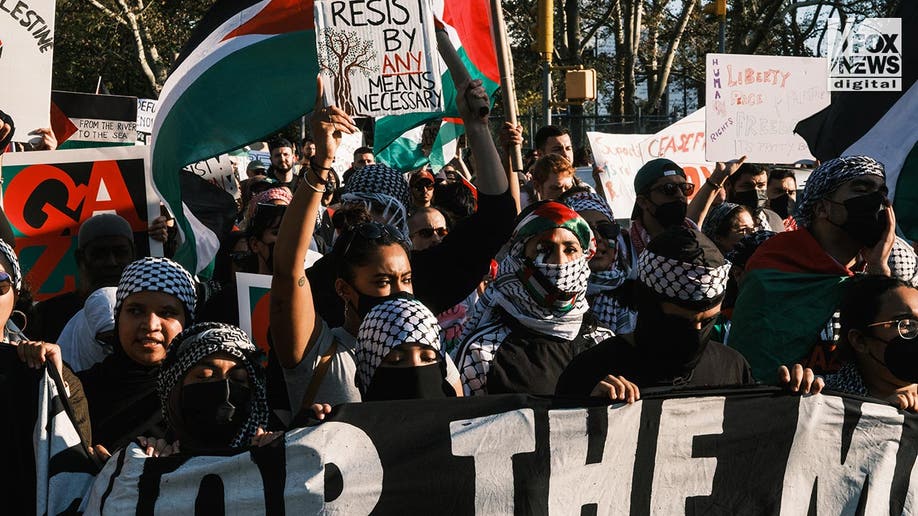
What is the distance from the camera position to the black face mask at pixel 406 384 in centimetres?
353

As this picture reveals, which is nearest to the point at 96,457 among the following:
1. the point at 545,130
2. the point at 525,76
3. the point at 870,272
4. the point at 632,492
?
the point at 632,492

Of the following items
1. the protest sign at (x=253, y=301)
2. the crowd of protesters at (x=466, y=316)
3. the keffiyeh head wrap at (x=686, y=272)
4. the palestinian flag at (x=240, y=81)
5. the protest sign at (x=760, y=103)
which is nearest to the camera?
the crowd of protesters at (x=466, y=316)

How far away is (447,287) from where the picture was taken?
4578 millimetres

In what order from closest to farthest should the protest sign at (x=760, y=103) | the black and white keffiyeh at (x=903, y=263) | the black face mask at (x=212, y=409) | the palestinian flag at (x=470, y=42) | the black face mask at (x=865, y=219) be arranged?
the black face mask at (x=212, y=409)
the black face mask at (x=865, y=219)
the black and white keffiyeh at (x=903, y=263)
the palestinian flag at (x=470, y=42)
the protest sign at (x=760, y=103)

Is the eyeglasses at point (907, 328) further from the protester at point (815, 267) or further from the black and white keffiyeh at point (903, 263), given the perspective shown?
the black and white keffiyeh at point (903, 263)

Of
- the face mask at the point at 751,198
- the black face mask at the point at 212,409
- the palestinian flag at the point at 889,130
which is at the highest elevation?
the palestinian flag at the point at 889,130

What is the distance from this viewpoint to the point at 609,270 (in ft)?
17.3

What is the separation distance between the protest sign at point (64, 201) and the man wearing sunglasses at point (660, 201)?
2.31 metres

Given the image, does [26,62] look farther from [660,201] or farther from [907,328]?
[907,328]

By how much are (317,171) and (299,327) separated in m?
0.45

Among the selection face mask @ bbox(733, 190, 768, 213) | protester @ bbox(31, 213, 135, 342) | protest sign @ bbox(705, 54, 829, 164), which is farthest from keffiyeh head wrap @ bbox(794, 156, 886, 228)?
face mask @ bbox(733, 190, 768, 213)

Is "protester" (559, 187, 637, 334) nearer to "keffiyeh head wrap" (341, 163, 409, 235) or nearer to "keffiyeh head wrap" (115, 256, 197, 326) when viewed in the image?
"keffiyeh head wrap" (341, 163, 409, 235)

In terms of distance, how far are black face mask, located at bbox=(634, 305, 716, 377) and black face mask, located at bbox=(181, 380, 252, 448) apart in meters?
1.15

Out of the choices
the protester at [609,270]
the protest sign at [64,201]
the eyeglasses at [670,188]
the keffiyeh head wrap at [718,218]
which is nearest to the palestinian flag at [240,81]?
the protest sign at [64,201]
